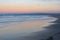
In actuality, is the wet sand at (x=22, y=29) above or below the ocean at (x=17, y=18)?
below

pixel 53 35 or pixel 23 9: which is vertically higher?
pixel 23 9

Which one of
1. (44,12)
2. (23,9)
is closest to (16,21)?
(23,9)

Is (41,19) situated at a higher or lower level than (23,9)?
lower

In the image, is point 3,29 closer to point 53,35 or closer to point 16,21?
point 16,21

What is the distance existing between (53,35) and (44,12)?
0.71 feet

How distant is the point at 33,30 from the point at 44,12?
181 mm

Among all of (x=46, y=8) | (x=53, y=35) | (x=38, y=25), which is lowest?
(x=53, y=35)

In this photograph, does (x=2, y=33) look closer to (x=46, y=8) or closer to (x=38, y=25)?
(x=38, y=25)

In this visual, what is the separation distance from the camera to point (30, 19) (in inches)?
34.7

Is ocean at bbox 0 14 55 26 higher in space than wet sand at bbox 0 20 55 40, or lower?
higher

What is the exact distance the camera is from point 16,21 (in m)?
0.87

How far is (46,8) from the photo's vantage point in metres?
0.87

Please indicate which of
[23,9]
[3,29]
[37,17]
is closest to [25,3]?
[23,9]

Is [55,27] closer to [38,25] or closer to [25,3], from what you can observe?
[38,25]
